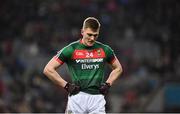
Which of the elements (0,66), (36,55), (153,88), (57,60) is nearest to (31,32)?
(36,55)

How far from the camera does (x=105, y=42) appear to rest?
1958 centimetres

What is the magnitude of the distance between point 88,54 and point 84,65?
0.17 metres

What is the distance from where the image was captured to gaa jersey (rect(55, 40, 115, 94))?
8.18 meters

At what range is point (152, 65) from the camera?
19531 mm

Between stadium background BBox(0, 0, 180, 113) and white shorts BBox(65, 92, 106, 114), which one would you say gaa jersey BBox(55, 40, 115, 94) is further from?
stadium background BBox(0, 0, 180, 113)

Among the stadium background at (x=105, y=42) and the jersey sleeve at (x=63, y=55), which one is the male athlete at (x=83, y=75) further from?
the stadium background at (x=105, y=42)

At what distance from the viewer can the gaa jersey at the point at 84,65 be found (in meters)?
8.18

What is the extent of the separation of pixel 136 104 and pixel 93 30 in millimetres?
9786

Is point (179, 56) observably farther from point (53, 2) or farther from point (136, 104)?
point (53, 2)

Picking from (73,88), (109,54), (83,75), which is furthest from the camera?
(109,54)

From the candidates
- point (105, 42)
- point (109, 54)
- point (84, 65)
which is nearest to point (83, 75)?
point (84, 65)

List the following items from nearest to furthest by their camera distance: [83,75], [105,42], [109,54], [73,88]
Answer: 1. [73,88]
2. [83,75]
3. [109,54]
4. [105,42]

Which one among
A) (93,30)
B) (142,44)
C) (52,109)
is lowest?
(52,109)

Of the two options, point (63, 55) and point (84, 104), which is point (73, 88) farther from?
point (63, 55)
